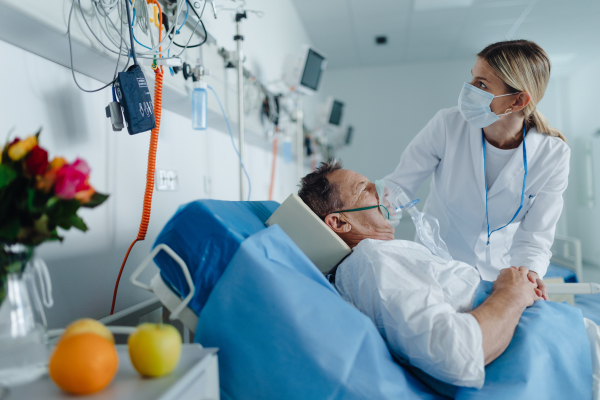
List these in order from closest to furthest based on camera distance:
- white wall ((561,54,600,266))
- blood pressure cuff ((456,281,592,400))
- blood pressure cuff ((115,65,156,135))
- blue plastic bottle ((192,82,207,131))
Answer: blood pressure cuff ((456,281,592,400)) < blood pressure cuff ((115,65,156,135)) < blue plastic bottle ((192,82,207,131)) < white wall ((561,54,600,266))

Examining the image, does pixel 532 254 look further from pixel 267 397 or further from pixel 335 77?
pixel 335 77

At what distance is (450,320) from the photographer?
851 mm

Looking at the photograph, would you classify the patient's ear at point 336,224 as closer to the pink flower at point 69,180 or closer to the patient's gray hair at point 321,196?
the patient's gray hair at point 321,196

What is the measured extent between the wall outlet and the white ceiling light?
323 centimetres

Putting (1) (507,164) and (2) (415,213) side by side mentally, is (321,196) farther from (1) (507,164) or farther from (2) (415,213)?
(1) (507,164)

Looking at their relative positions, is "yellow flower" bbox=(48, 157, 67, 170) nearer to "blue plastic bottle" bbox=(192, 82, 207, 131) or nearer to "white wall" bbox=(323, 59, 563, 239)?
"blue plastic bottle" bbox=(192, 82, 207, 131)

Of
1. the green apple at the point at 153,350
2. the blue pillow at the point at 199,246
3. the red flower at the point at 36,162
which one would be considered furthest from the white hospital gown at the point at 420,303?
the red flower at the point at 36,162

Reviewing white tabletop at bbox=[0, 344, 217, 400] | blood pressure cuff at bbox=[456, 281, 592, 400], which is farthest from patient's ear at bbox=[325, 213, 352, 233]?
white tabletop at bbox=[0, 344, 217, 400]

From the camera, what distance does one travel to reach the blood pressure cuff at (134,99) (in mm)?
1028

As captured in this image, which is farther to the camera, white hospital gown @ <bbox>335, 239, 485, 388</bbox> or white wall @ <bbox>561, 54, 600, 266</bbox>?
white wall @ <bbox>561, 54, 600, 266</bbox>

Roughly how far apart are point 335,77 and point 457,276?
494 centimetres

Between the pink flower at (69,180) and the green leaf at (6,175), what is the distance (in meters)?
0.06

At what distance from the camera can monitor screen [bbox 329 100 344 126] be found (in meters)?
4.35

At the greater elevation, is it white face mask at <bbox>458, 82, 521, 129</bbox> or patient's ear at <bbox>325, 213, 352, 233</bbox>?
white face mask at <bbox>458, 82, 521, 129</bbox>
